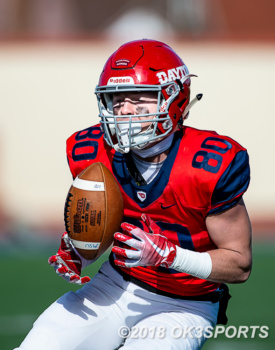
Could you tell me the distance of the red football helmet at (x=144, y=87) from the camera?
289 cm

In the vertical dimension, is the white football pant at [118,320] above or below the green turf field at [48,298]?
above

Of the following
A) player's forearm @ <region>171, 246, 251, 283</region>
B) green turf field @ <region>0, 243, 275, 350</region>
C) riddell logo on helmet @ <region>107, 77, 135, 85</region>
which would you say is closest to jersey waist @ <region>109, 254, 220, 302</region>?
player's forearm @ <region>171, 246, 251, 283</region>

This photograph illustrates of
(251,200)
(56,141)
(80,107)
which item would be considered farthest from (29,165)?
(251,200)

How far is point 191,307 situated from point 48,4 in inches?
353

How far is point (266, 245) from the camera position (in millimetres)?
7613

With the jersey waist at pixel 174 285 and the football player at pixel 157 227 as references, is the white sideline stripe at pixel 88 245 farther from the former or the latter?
the jersey waist at pixel 174 285

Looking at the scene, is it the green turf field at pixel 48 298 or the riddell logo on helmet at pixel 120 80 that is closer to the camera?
the riddell logo on helmet at pixel 120 80

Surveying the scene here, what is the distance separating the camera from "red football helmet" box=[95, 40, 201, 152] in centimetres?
289

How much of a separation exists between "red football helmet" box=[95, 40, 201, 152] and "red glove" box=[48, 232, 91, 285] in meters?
0.50

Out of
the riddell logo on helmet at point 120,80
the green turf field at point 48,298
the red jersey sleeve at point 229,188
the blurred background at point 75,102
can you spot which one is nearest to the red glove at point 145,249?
the red jersey sleeve at point 229,188

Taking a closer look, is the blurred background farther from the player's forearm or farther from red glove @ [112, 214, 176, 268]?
red glove @ [112, 214, 176, 268]

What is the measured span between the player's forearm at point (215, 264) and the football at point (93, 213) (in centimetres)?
33

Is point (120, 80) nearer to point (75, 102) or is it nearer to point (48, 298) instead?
point (48, 298)

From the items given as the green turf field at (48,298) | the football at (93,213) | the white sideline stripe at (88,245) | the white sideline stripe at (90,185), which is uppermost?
the white sideline stripe at (90,185)
